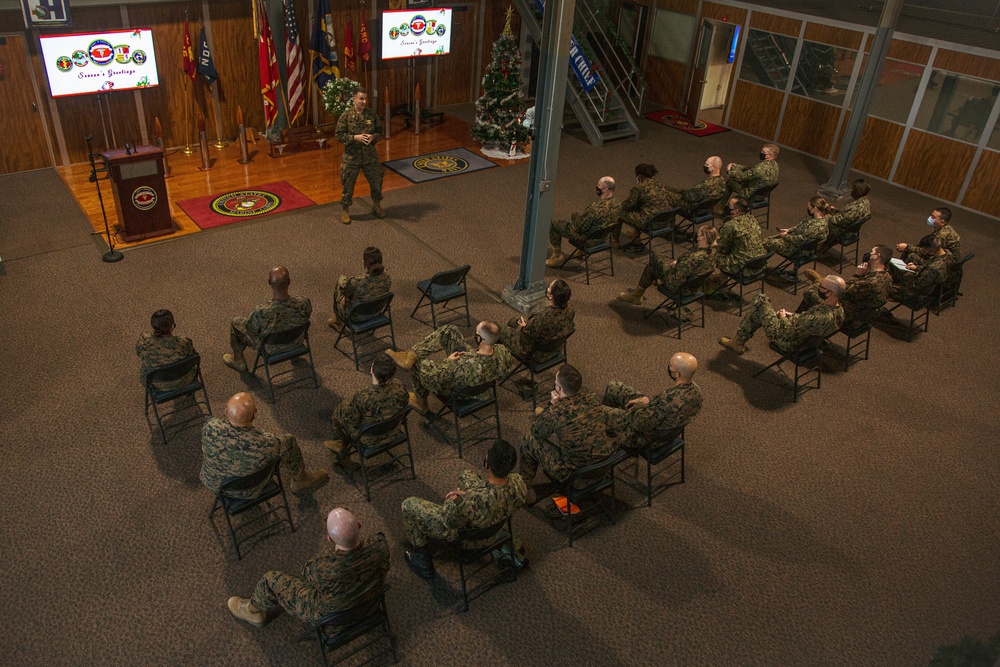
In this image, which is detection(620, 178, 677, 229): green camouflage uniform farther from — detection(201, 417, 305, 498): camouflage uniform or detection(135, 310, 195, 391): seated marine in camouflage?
detection(201, 417, 305, 498): camouflage uniform

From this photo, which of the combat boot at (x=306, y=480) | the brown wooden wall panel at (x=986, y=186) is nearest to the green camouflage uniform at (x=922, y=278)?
the brown wooden wall panel at (x=986, y=186)

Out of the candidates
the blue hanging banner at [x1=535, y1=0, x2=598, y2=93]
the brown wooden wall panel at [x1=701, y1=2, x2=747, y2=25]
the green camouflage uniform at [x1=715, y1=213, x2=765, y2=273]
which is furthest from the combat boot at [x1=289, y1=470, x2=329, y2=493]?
the brown wooden wall panel at [x1=701, y1=2, x2=747, y2=25]

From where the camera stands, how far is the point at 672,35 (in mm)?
15289

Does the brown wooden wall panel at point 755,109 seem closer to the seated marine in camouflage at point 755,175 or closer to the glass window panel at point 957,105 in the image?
the glass window panel at point 957,105

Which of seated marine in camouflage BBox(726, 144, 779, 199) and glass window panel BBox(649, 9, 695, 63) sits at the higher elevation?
glass window panel BBox(649, 9, 695, 63)

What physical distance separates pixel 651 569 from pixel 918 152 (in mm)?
10104

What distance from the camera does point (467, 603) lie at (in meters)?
4.90

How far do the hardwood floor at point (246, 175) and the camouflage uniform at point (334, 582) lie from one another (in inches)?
246

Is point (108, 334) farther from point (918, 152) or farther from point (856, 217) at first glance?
point (918, 152)

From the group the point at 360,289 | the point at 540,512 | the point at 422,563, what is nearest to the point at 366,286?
the point at 360,289

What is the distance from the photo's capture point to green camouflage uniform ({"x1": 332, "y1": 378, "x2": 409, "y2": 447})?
17.4 feet

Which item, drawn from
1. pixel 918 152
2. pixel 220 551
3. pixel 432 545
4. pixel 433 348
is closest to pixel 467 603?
pixel 432 545

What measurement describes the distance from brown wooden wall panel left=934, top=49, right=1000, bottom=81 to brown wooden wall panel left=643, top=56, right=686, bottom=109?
4.92m

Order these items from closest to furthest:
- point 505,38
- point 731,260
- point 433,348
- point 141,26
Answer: point 433,348
point 731,260
point 141,26
point 505,38
